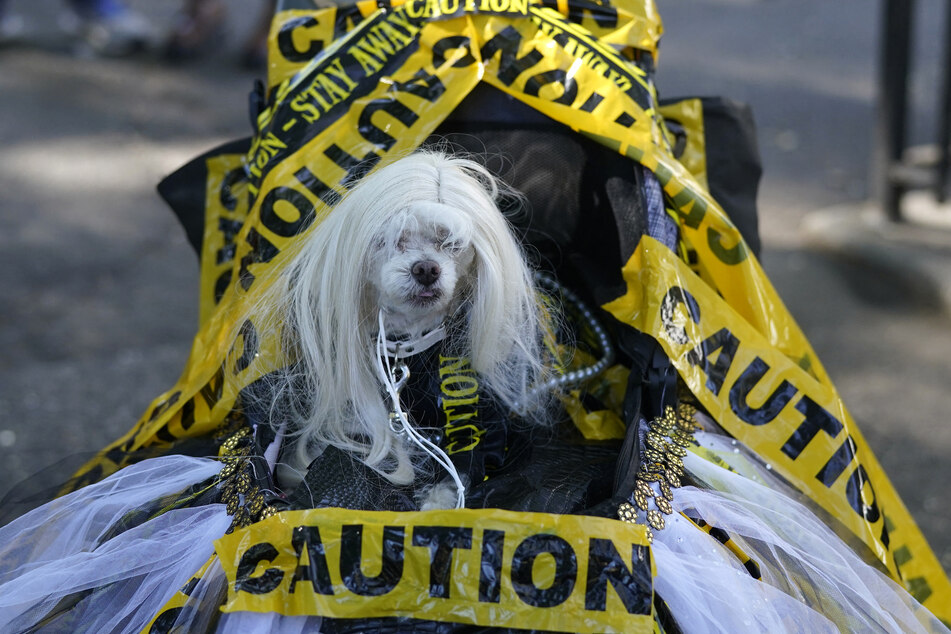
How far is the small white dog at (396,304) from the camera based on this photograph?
1446mm

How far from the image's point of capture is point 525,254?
1.64m

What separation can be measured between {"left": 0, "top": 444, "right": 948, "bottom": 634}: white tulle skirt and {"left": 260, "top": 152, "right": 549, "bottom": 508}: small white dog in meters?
0.26

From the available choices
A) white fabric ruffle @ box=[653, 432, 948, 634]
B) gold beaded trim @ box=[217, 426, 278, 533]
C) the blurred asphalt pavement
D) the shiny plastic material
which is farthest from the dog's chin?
the blurred asphalt pavement

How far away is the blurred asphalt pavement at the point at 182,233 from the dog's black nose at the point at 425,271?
1.46 m

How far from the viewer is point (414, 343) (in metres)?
1.55

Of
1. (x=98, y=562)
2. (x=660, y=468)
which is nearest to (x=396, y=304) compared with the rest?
(x=660, y=468)

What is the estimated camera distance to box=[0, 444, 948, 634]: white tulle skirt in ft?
4.29

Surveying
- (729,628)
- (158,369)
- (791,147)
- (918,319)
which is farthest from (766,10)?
(729,628)

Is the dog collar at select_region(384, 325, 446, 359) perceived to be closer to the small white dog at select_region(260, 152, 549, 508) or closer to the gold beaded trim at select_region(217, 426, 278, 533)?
the small white dog at select_region(260, 152, 549, 508)

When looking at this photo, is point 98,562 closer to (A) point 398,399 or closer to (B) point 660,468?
(A) point 398,399

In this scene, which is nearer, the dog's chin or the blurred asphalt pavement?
the dog's chin

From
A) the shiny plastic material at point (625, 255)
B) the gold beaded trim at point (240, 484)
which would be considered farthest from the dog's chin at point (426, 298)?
the gold beaded trim at point (240, 484)

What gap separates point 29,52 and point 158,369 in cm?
332

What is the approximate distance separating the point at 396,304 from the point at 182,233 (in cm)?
257
